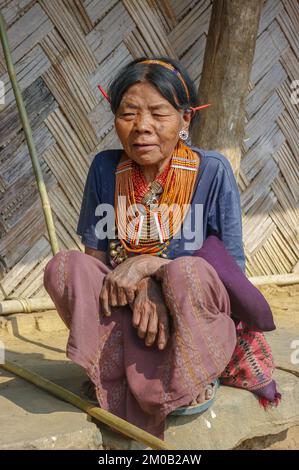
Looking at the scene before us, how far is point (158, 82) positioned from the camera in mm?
2965

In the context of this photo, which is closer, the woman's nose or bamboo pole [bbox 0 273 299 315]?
the woman's nose

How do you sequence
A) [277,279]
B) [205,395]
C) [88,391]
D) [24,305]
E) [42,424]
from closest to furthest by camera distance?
[42,424]
[205,395]
[88,391]
[24,305]
[277,279]

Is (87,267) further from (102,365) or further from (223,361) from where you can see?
(223,361)

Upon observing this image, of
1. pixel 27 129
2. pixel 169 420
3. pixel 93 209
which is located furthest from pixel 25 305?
pixel 169 420

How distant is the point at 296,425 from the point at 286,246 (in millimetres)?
2988

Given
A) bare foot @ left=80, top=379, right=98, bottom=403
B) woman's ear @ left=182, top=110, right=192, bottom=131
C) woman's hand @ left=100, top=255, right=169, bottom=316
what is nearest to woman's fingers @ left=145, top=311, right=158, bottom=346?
woman's hand @ left=100, top=255, right=169, bottom=316

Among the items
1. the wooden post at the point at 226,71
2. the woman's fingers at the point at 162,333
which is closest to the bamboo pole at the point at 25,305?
A: the wooden post at the point at 226,71

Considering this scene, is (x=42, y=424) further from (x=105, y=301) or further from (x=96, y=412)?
(x=105, y=301)

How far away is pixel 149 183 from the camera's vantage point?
10.4ft

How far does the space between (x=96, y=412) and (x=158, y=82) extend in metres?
1.27

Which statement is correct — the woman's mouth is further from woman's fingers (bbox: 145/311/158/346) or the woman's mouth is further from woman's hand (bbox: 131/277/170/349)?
woman's fingers (bbox: 145/311/158/346)

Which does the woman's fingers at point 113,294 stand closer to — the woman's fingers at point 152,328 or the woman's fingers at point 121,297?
the woman's fingers at point 121,297

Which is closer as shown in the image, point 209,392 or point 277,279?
point 209,392

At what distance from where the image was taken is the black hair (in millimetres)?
2979
